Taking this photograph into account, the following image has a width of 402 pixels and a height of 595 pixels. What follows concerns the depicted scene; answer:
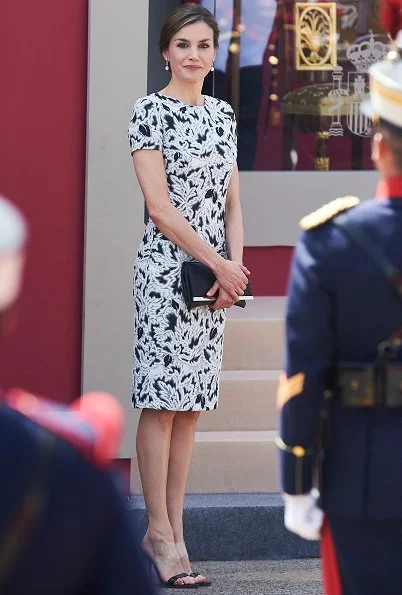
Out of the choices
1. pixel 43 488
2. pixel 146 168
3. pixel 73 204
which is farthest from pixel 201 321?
pixel 43 488

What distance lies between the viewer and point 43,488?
5.68 feet

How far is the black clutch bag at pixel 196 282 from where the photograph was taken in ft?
17.9

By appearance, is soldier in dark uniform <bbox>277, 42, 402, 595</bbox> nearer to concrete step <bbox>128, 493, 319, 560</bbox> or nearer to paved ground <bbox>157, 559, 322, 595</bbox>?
paved ground <bbox>157, 559, 322, 595</bbox>

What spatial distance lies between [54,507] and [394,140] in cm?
170

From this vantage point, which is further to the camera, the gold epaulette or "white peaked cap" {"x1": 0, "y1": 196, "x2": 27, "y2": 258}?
the gold epaulette

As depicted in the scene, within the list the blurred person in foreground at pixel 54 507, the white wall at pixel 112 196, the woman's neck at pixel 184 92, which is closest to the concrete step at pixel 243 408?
the white wall at pixel 112 196

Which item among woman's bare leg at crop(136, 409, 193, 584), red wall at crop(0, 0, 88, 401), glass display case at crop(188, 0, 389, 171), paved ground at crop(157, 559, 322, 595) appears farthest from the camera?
glass display case at crop(188, 0, 389, 171)

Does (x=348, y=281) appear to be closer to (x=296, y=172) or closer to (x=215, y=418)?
(x=215, y=418)

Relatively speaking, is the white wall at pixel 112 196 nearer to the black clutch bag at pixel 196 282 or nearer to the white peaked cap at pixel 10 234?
the black clutch bag at pixel 196 282

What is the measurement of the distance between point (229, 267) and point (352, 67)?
8.93ft

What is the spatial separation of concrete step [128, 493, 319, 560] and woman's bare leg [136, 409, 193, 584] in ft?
1.51

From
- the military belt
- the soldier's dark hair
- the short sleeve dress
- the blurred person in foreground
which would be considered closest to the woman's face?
the short sleeve dress

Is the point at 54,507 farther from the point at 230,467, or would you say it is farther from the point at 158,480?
the point at 230,467

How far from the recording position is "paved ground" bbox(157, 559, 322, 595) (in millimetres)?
5734
